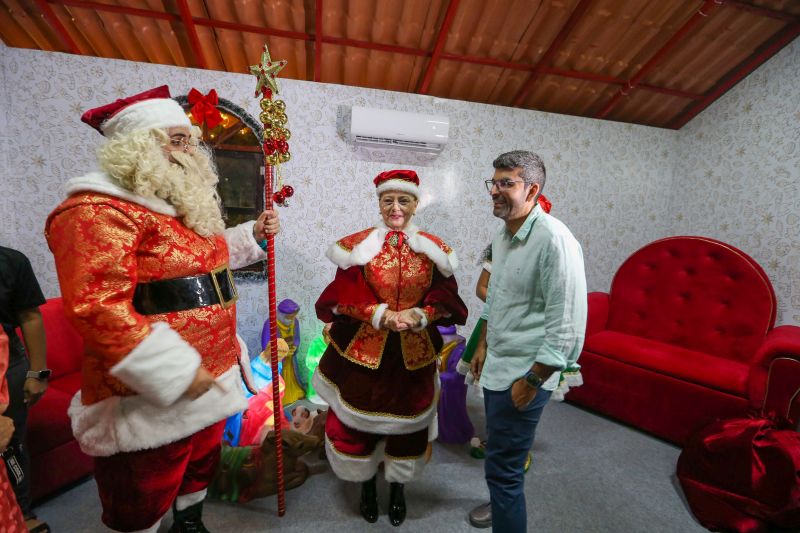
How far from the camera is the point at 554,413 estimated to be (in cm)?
294

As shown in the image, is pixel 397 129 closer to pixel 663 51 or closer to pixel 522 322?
pixel 522 322

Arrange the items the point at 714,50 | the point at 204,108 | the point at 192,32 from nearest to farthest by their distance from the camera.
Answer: the point at 204,108 → the point at 192,32 → the point at 714,50

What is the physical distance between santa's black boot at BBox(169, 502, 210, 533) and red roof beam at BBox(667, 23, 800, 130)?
191 inches

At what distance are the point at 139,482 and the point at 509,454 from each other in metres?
1.32

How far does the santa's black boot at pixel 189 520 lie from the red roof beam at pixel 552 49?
3.62 meters

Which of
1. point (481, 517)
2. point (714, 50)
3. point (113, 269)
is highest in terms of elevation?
point (714, 50)

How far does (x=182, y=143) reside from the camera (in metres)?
1.32

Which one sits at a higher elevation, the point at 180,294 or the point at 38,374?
the point at 180,294

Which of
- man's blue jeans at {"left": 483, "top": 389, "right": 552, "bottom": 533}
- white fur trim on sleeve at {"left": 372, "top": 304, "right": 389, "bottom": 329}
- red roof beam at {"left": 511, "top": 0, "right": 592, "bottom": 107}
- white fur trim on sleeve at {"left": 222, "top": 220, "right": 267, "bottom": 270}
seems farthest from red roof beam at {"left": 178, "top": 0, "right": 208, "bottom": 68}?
man's blue jeans at {"left": 483, "top": 389, "right": 552, "bottom": 533}

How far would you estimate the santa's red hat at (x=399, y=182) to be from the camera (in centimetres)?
184

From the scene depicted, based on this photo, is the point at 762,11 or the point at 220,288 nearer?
the point at 220,288

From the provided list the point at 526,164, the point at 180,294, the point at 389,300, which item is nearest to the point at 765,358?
the point at 526,164

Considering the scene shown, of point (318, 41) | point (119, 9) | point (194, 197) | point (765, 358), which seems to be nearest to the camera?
point (194, 197)

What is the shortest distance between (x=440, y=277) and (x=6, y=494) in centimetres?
160
